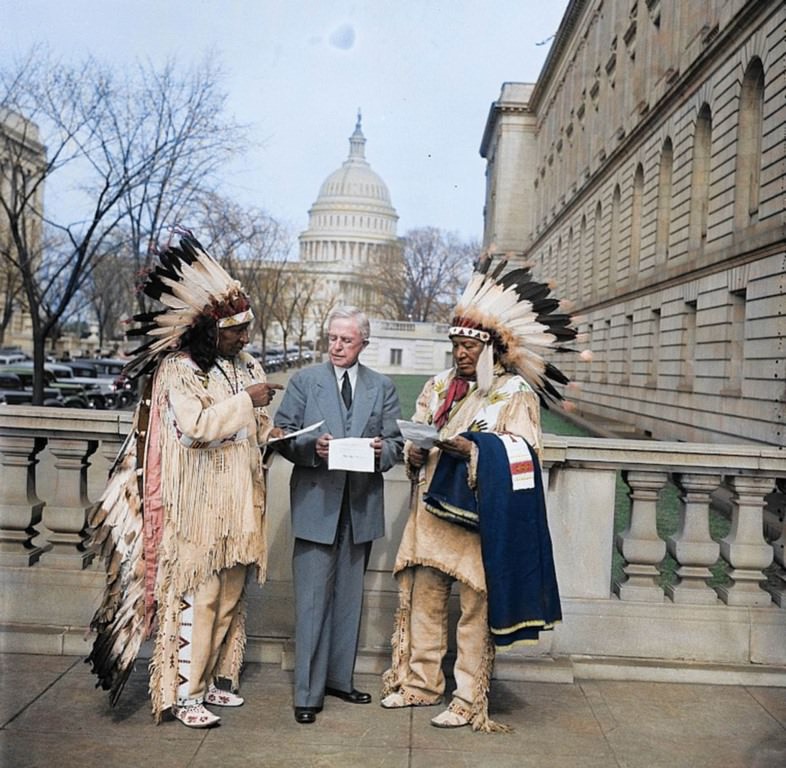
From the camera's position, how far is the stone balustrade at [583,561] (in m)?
5.94

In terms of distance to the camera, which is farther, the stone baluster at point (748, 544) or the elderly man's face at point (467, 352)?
the stone baluster at point (748, 544)

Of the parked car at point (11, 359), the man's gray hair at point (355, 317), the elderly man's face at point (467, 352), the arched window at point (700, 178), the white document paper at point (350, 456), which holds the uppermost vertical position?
Answer: the arched window at point (700, 178)

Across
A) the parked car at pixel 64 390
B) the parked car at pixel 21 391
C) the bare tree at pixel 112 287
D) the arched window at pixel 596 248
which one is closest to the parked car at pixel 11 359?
the bare tree at pixel 112 287

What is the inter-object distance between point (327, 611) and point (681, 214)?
86.5 feet

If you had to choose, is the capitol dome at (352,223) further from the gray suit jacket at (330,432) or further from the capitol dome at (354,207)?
the gray suit jacket at (330,432)

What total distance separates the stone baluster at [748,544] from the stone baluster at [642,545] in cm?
43

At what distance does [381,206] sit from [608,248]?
78.4 meters

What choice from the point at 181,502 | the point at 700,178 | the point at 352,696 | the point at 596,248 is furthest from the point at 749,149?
the point at 181,502

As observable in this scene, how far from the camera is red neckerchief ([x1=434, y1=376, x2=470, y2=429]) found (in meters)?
5.38

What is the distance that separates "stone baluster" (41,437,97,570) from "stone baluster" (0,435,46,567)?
112 millimetres

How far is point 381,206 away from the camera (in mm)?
118688

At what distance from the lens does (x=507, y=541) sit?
4.96 meters

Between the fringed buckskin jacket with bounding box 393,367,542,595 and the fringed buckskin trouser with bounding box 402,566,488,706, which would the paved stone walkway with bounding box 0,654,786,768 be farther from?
the fringed buckskin jacket with bounding box 393,367,542,595

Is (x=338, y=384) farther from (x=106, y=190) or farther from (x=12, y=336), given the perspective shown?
(x=12, y=336)
